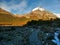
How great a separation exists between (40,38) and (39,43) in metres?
1.47

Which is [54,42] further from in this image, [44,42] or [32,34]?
[32,34]

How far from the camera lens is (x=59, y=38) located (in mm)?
20453

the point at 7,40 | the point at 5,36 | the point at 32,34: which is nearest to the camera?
the point at 7,40

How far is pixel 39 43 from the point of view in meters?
18.1

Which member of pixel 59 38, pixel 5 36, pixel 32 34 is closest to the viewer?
pixel 5 36

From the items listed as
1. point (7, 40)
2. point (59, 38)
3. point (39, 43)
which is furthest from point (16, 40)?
point (59, 38)

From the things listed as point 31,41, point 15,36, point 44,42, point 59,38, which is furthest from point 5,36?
point 59,38

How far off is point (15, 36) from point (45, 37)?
3.20 m

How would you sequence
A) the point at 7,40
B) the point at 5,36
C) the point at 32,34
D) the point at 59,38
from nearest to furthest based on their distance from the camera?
the point at 7,40
the point at 5,36
the point at 59,38
the point at 32,34

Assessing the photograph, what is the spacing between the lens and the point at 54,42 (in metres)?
18.6

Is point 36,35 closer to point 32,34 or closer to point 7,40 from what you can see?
point 32,34

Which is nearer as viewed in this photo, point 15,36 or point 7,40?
point 7,40

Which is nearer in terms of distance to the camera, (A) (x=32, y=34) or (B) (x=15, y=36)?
(B) (x=15, y=36)

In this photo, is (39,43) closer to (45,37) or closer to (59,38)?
(45,37)
